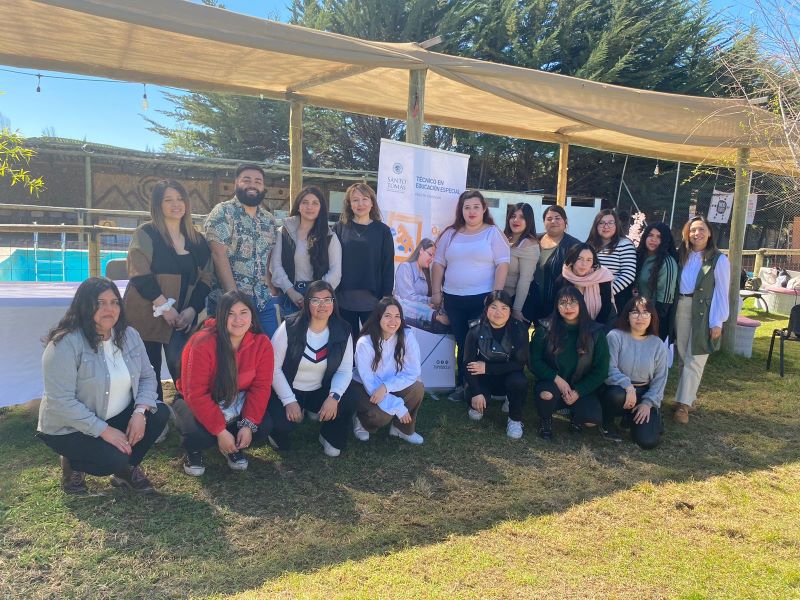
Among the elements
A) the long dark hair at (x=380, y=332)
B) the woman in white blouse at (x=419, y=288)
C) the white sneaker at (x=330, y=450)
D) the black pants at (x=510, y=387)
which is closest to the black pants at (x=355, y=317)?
the long dark hair at (x=380, y=332)

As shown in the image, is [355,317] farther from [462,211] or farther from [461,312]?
[462,211]

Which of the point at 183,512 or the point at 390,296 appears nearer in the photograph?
the point at 183,512

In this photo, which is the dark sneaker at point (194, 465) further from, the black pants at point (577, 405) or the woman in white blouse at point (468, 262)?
the black pants at point (577, 405)

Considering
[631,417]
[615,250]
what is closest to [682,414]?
[631,417]

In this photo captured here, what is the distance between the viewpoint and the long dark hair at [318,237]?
3.99m

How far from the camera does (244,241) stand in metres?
3.94

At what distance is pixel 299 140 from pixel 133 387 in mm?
3580

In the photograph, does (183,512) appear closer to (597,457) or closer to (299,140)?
(597,457)

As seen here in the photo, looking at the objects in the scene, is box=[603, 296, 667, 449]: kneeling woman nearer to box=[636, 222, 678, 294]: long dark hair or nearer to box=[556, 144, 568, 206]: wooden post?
box=[636, 222, 678, 294]: long dark hair

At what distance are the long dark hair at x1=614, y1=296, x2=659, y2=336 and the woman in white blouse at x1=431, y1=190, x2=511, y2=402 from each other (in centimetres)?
95

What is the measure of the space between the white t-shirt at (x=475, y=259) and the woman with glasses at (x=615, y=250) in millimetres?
914

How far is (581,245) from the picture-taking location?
4.43m

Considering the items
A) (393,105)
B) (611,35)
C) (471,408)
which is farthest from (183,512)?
(611,35)

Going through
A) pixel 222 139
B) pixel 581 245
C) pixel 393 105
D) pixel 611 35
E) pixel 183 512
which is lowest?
pixel 183 512
